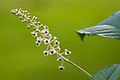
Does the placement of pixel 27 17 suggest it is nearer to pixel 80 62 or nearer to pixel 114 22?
pixel 114 22

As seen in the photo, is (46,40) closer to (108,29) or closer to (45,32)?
(45,32)

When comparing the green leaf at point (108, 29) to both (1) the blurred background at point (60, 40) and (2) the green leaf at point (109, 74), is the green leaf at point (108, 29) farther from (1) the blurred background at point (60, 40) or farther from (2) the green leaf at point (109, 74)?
(1) the blurred background at point (60, 40)

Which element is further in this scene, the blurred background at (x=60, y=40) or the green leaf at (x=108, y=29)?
the blurred background at (x=60, y=40)

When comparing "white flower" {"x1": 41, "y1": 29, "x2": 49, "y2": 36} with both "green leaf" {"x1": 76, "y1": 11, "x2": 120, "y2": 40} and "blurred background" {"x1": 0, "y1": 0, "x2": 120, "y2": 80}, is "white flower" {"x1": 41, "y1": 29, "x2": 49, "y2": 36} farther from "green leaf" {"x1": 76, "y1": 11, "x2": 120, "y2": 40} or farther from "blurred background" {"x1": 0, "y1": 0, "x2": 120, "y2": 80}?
"blurred background" {"x1": 0, "y1": 0, "x2": 120, "y2": 80}

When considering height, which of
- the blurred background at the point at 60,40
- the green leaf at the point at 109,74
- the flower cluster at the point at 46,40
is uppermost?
the blurred background at the point at 60,40

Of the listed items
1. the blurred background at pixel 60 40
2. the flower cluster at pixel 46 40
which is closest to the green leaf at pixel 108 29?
the flower cluster at pixel 46 40

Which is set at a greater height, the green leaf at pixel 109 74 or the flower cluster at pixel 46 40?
the flower cluster at pixel 46 40

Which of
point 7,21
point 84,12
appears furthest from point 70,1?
point 7,21
